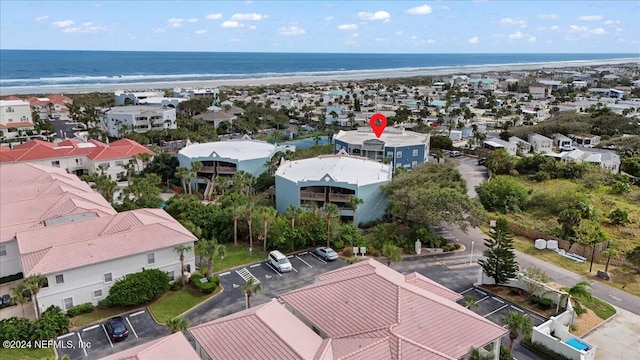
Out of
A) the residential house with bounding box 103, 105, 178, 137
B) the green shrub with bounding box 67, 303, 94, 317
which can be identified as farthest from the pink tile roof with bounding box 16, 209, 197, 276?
the residential house with bounding box 103, 105, 178, 137

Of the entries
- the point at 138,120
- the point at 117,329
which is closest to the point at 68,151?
the point at 138,120

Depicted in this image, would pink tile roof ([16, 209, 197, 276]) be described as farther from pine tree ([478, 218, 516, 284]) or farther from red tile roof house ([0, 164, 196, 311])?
pine tree ([478, 218, 516, 284])

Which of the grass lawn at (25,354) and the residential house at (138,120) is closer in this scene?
the grass lawn at (25,354)

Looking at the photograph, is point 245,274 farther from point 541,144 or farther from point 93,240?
point 541,144

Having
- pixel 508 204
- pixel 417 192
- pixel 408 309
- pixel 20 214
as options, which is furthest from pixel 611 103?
pixel 20 214

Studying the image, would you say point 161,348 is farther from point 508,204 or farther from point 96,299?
point 508,204

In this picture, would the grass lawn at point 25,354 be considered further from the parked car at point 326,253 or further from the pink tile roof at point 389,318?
the parked car at point 326,253

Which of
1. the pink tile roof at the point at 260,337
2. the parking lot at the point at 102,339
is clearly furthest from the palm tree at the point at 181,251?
the pink tile roof at the point at 260,337

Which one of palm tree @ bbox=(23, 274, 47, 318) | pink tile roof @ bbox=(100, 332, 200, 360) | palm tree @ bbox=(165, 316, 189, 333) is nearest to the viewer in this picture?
pink tile roof @ bbox=(100, 332, 200, 360)
